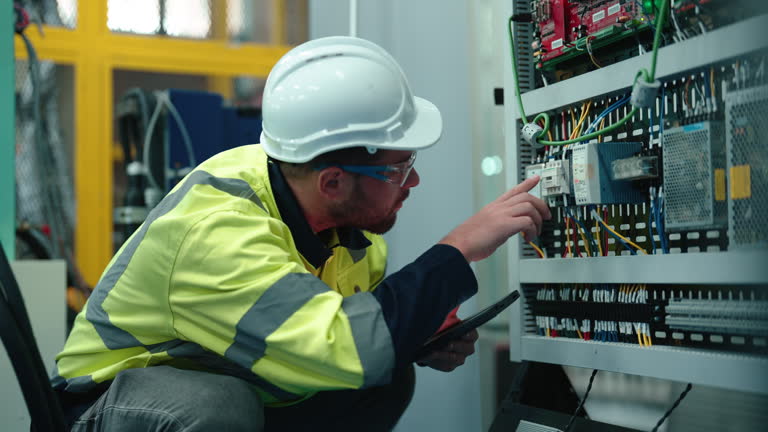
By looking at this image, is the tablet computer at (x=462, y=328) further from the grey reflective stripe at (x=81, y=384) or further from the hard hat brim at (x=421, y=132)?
the grey reflective stripe at (x=81, y=384)

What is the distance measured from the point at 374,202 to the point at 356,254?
13.5 inches

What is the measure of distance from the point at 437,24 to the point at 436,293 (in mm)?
1359

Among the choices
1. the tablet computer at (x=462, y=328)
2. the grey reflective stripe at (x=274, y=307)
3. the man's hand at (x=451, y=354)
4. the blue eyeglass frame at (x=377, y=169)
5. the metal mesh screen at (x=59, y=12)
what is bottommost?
the man's hand at (x=451, y=354)

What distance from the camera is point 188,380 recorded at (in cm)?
120

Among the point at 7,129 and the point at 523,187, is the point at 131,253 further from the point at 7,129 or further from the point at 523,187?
the point at 7,129

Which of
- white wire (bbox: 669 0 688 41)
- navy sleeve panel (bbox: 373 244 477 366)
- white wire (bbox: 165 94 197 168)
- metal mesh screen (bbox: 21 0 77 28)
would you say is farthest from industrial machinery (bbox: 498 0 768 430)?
metal mesh screen (bbox: 21 0 77 28)

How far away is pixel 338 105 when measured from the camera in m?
1.24

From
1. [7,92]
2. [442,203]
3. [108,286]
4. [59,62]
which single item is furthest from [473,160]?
[59,62]

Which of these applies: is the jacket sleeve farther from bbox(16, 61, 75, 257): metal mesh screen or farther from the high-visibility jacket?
bbox(16, 61, 75, 257): metal mesh screen

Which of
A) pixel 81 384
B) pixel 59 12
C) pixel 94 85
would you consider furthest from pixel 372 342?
pixel 59 12

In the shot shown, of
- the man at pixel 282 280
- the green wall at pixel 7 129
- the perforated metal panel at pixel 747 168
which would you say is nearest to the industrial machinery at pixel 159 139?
the green wall at pixel 7 129

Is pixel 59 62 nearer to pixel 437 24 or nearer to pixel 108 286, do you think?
pixel 437 24

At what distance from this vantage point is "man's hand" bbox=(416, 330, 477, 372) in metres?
1.52

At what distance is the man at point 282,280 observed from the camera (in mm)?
1125
